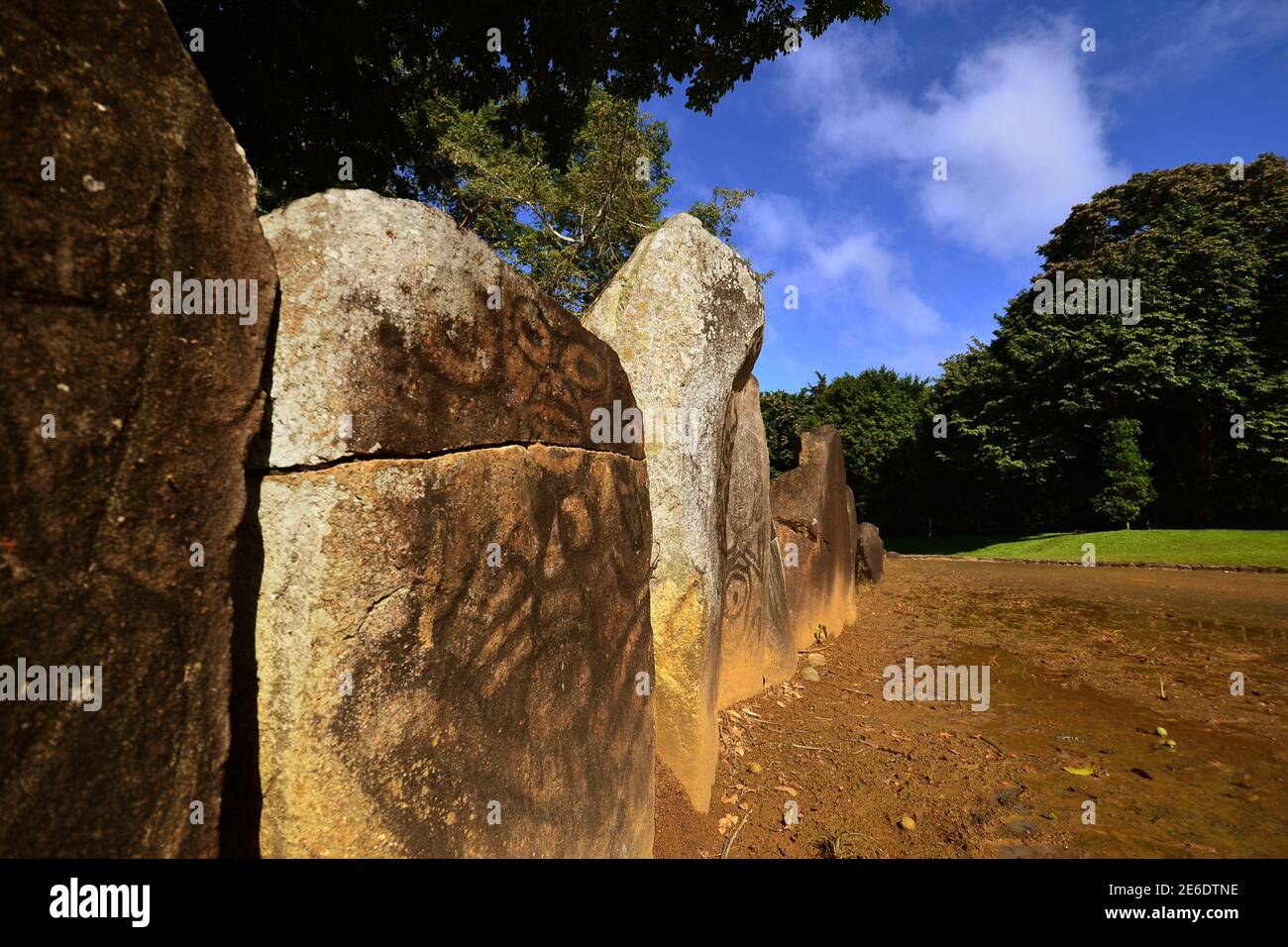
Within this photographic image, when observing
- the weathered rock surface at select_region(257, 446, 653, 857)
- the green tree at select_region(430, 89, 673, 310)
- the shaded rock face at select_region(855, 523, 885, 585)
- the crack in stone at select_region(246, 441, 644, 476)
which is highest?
the green tree at select_region(430, 89, 673, 310)

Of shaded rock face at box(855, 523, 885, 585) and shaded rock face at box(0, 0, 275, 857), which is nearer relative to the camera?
shaded rock face at box(0, 0, 275, 857)

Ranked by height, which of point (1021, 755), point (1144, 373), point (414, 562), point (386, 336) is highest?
point (1144, 373)

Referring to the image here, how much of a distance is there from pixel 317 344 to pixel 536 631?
1.14 meters

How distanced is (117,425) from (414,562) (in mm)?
715

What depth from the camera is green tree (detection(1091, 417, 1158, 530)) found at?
686 inches

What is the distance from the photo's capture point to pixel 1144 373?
17000mm

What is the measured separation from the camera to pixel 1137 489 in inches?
687

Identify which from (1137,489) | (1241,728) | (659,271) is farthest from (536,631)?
(1137,489)

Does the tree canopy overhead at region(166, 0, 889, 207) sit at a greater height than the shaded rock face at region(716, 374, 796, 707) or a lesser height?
greater

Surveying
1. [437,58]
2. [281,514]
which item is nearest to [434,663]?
[281,514]

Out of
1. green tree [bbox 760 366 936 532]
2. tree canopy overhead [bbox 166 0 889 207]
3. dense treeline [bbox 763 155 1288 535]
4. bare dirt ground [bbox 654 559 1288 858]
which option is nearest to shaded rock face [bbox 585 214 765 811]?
bare dirt ground [bbox 654 559 1288 858]

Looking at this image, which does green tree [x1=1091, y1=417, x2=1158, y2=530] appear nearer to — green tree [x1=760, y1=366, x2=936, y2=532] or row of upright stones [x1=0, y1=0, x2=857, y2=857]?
green tree [x1=760, y1=366, x2=936, y2=532]

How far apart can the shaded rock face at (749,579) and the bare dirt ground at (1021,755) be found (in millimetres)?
214

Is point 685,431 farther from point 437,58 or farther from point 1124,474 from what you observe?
point 1124,474
